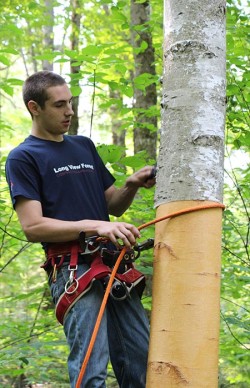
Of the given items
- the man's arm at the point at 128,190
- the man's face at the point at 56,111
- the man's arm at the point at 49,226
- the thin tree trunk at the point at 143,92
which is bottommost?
the man's arm at the point at 49,226

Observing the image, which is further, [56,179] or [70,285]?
[56,179]

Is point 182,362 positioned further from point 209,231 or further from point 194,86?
point 194,86

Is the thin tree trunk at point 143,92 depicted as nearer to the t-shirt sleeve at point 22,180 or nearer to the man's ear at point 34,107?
the man's ear at point 34,107

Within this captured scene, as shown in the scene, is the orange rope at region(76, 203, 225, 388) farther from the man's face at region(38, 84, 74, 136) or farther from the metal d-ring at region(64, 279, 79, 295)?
the man's face at region(38, 84, 74, 136)

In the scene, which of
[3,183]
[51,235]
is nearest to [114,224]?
[51,235]

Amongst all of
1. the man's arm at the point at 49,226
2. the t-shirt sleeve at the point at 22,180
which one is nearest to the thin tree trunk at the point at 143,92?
the t-shirt sleeve at the point at 22,180

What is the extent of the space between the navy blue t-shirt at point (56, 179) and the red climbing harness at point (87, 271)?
18 centimetres

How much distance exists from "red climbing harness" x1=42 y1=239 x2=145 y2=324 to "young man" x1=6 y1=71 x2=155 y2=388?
1 centimetres

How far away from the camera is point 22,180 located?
2.44 meters

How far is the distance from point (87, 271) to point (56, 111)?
0.88m

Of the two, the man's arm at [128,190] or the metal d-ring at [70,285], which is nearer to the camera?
the metal d-ring at [70,285]

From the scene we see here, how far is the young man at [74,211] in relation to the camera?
88.8 inches

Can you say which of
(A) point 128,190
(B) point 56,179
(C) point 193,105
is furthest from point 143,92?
(C) point 193,105

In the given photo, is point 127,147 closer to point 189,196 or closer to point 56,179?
point 56,179
